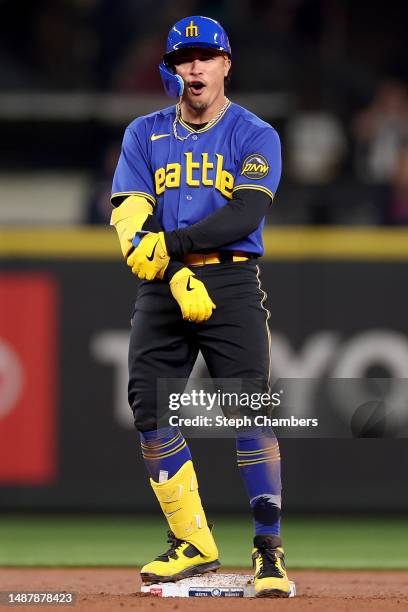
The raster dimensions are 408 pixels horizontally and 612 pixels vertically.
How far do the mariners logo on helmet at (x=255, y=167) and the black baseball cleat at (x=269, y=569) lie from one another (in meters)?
1.32

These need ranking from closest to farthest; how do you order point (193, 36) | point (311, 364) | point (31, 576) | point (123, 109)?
point (193, 36), point (31, 576), point (311, 364), point (123, 109)

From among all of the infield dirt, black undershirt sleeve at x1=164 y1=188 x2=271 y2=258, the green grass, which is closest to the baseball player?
black undershirt sleeve at x1=164 y1=188 x2=271 y2=258

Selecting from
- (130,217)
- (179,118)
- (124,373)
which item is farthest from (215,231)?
(124,373)

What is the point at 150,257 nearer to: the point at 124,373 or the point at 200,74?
the point at 200,74

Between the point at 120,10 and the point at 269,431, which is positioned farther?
the point at 120,10

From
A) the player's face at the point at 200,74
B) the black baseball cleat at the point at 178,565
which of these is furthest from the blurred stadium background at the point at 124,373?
the player's face at the point at 200,74

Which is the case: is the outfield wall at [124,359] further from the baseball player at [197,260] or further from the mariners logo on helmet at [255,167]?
the mariners logo on helmet at [255,167]

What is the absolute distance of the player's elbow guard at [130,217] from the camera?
464 centimetres

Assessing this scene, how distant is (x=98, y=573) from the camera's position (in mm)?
5922

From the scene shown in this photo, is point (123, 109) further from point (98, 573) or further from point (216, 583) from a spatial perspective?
point (216, 583)

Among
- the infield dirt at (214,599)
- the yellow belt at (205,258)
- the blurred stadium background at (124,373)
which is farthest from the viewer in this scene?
the blurred stadium background at (124,373)

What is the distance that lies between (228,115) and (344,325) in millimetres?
3524

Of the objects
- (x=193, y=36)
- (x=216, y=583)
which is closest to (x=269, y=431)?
(x=216, y=583)

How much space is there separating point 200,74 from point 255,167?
39 centimetres
